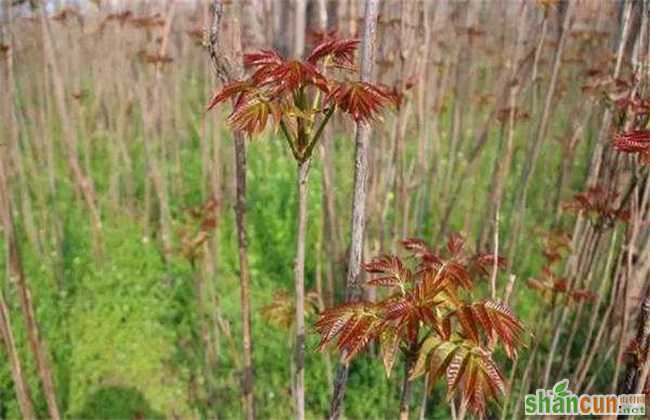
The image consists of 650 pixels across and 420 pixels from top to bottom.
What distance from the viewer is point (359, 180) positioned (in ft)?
3.92

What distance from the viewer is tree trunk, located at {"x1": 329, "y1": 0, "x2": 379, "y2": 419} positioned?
1.15 m

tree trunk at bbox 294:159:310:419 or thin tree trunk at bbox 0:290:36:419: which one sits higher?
tree trunk at bbox 294:159:310:419

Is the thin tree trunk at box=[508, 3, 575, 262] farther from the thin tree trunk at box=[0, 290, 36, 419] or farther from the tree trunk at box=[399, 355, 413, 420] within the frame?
the thin tree trunk at box=[0, 290, 36, 419]

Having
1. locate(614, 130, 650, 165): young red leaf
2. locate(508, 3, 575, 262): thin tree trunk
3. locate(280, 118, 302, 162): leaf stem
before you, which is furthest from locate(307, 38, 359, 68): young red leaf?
locate(508, 3, 575, 262): thin tree trunk

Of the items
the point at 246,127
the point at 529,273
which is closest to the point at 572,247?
the point at 529,273

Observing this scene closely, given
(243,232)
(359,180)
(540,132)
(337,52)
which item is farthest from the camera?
(540,132)

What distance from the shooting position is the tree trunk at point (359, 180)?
1149 millimetres

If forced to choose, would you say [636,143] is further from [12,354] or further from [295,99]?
[12,354]

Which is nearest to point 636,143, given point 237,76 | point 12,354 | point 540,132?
point 237,76

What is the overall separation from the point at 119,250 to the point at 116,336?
2.68 feet

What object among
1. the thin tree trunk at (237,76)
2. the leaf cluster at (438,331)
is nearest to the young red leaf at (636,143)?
the leaf cluster at (438,331)

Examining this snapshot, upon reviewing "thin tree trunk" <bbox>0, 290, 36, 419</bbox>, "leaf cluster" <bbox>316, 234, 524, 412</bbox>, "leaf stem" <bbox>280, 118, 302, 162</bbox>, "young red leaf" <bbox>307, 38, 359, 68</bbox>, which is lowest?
"thin tree trunk" <bbox>0, 290, 36, 419</bbox>

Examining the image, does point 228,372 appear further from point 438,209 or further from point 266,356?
point 438,209

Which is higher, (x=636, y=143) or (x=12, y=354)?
(x=636, y=143)
